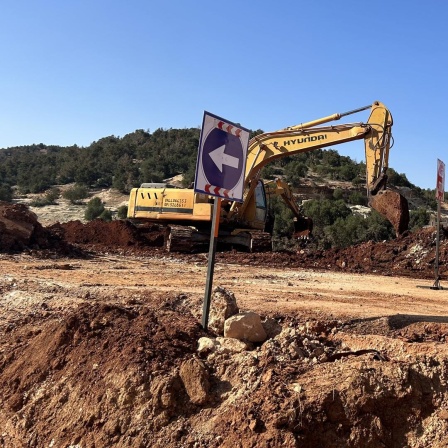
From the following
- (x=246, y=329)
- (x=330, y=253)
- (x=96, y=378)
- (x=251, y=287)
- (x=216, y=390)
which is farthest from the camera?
(x=330, y=253)

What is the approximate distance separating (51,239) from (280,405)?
44.1 ft

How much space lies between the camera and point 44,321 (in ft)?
18.6

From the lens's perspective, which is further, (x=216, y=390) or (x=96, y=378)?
(x=96, y=378)

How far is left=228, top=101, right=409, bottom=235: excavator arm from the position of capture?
11875mm

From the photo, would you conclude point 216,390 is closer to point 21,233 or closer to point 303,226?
point 21,233

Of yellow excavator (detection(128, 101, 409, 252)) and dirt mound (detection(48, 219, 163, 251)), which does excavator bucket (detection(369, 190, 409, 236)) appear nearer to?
yellow excavator (detection(128, 101, 409, 252))

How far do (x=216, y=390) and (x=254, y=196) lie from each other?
13845 mm

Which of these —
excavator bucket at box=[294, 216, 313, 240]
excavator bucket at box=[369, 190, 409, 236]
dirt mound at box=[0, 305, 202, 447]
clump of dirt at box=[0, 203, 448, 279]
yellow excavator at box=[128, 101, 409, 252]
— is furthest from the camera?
excavator bucket at box=[294, 216, 313, 240]

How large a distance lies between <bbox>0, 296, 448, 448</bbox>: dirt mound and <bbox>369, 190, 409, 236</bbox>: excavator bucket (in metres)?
7.29

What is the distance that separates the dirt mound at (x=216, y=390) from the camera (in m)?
3.64

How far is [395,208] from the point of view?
11742mm

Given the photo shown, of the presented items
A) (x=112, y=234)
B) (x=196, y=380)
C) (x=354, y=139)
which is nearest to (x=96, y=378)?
(x=196, y=380)

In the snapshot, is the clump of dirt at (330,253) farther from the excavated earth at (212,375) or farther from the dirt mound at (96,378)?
the dirt mound at (96,378)

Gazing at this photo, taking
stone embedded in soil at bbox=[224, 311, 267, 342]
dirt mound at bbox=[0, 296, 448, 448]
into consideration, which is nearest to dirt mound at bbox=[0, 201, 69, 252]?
dirt mound at bbox=[0, 296, 448, 448]
